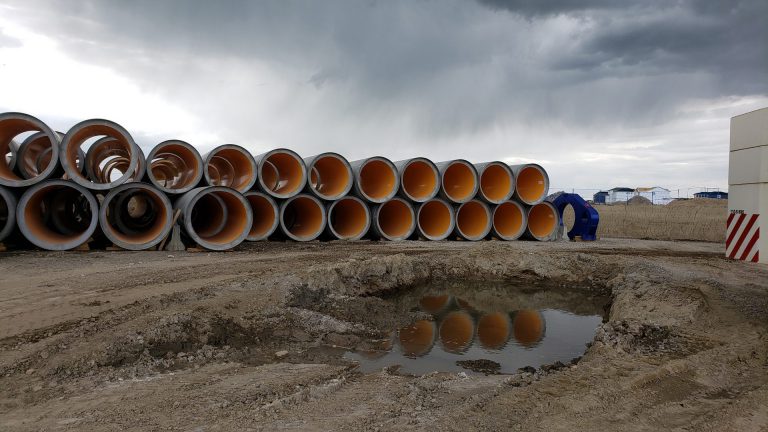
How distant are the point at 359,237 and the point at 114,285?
7.56 meters

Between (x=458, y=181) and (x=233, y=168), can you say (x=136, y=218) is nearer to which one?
(x=233, y=168)

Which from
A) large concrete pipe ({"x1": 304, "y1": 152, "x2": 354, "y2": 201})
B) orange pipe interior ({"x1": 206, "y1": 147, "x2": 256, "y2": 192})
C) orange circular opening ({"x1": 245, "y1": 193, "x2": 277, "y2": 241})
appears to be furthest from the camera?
large concrete pipe ({"x1": 304, "y1": 152, "x2": 354, "y2": 201})

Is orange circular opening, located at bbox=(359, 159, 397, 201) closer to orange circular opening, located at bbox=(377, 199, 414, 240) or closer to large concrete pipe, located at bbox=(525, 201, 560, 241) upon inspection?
orange circular opening, located at bbox=(377, 199, 414, 240)

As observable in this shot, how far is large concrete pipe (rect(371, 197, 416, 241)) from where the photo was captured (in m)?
13.6

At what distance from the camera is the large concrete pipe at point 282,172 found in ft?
41.3

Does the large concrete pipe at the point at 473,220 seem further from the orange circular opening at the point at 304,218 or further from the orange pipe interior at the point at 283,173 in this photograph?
the orange pipe interior at the point at 283,173

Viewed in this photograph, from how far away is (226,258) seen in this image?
953cm

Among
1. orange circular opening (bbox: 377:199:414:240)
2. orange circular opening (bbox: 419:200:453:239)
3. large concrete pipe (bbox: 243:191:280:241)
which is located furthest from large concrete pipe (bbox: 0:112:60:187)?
orange circular opening (bbox: 419:200:453:239)

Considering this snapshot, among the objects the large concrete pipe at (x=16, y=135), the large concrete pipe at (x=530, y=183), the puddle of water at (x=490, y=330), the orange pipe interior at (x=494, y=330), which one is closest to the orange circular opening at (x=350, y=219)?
the large concrete pipe at (x=530, y=183)

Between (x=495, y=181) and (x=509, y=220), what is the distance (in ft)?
4.17

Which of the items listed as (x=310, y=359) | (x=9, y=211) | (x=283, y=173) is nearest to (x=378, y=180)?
(x=283, y=173)

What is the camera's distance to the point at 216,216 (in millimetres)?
12422

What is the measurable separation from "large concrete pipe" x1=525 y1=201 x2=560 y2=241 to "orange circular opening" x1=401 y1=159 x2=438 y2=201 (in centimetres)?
310

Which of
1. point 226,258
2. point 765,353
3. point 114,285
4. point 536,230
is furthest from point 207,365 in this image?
point 536,230
